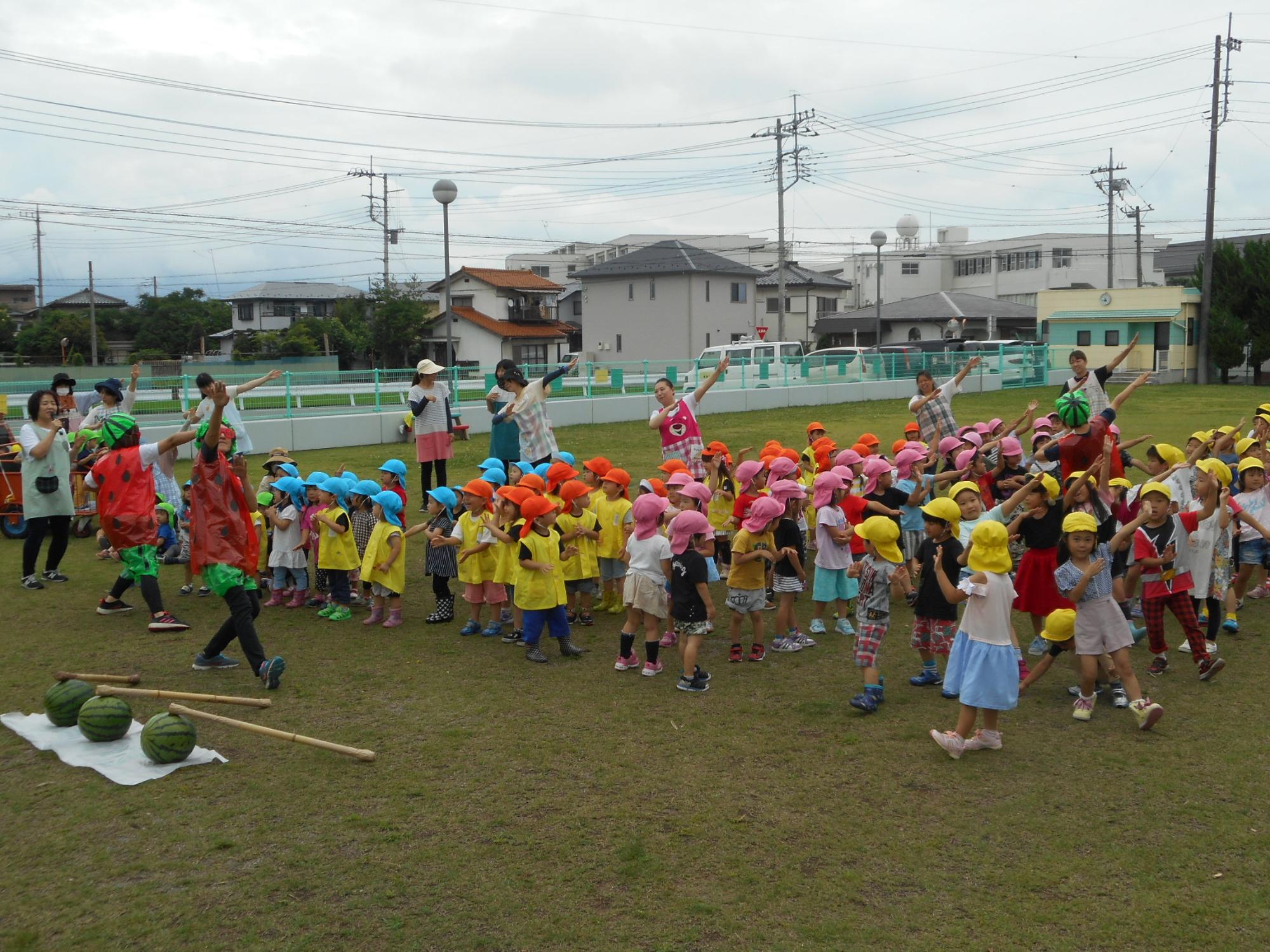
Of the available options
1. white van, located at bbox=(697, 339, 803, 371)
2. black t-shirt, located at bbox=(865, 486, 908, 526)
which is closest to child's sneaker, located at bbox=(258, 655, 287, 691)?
black t-shirt, located at bbox=(865, 486, 908, 526)

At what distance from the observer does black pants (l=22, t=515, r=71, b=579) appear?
9.66m

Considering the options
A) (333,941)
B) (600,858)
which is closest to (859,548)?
(600,858)

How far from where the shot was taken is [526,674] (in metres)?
7.15

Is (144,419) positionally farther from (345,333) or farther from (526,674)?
(345,333)

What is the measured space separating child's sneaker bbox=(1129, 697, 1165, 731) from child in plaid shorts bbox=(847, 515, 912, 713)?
1418mm

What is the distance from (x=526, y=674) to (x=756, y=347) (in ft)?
86.4

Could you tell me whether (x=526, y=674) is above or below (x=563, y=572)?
below

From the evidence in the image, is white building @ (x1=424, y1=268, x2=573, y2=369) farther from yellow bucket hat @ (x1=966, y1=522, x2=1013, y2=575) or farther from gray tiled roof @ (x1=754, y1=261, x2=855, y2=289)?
yellow bucket hat @ (x1=966, y1=522, x2=1013, y2=575)

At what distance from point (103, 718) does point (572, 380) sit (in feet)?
64.5

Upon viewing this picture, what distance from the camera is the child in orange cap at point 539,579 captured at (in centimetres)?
719

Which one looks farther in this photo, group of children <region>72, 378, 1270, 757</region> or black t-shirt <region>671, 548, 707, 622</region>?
black t-shirt <region>671, 548, 707, 622</region>

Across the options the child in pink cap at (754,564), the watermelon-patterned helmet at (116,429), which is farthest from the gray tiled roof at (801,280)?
the watermelon-patterned helmet at (116,429)

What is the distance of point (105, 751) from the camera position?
5723 millimetres

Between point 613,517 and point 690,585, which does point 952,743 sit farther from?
point 613,517
